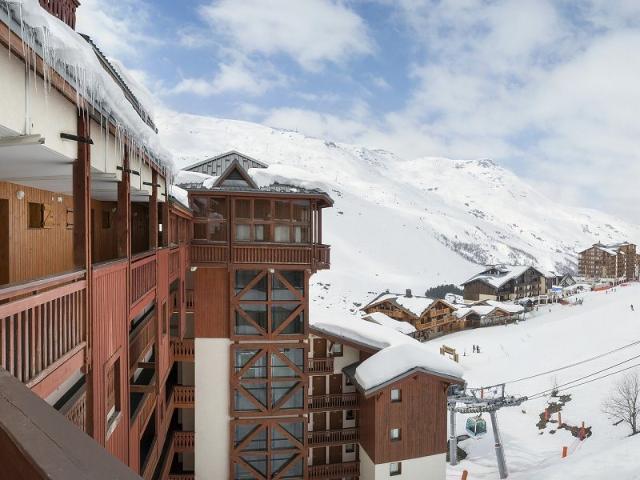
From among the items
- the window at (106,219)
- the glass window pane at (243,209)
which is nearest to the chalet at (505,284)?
the glass window pane at (243,209)

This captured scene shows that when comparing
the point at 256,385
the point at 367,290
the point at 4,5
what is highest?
the point at 4,5

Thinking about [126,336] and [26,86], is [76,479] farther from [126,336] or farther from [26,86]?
[126,336]

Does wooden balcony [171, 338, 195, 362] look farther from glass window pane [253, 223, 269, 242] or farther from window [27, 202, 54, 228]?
window [27, 202, 54, 228]

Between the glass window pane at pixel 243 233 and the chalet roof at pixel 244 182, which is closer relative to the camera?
the chalet roof at pixel 244 182

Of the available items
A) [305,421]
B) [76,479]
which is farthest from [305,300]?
[76,479]

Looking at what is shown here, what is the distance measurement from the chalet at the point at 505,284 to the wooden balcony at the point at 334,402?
6144 cm

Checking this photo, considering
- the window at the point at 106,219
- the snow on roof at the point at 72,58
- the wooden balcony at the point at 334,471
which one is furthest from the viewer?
the wooden balcony at the point at 334,471

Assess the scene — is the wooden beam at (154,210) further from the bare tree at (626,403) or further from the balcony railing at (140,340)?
the bare tree at (626,403)

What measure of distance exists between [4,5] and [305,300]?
43.0ft

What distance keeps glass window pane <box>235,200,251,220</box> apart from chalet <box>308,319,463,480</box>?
5435 mm

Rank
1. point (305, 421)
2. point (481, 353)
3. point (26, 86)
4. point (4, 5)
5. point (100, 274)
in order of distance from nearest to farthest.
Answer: point (4, 5), point (26, 86), point (100, 274), point (305, 421), point (481, 353)

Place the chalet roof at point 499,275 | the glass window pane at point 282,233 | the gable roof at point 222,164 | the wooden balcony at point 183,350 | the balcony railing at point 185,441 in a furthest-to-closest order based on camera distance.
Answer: the chalet roof at point 499,275, the balcony railing at point 185,441, the gable roof at point 222,164, the glass window pane at point 282,233, the wooden balcony at point 183,350

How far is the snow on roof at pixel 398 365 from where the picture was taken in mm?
15297

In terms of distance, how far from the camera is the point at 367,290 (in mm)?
92062
